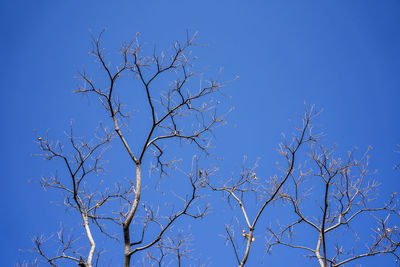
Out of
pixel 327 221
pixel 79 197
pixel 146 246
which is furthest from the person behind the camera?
pixel 327 221

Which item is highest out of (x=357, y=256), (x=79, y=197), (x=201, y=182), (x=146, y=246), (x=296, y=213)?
(x=79, y=197)

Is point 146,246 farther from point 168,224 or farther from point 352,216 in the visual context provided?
point 352,216

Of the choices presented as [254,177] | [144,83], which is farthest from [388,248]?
[144,83]

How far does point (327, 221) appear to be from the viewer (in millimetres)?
7254

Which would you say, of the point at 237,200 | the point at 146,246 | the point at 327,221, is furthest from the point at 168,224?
the point at 327,221

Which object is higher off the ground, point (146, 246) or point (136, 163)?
point (136, 163)

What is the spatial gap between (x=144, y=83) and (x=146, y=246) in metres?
2.92

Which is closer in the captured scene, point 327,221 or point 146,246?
point 146,246

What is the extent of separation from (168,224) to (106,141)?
93.3 inches

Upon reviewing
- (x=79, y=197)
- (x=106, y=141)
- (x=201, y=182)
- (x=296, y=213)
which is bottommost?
(x=296, y=213)

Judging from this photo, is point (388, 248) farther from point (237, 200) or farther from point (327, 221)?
point (237, 200)

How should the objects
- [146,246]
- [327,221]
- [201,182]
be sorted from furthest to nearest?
[327,221]
[201,182]
[146,246]

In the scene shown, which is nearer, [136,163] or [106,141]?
[136,163]

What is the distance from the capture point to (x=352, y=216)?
7047 millimetres
